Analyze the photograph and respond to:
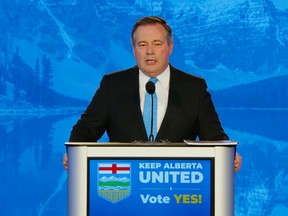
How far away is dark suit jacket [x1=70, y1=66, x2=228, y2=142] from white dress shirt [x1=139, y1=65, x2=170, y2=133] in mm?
14

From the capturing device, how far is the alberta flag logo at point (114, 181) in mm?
1812

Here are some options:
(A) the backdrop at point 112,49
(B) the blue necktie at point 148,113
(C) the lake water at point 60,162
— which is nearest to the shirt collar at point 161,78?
(B) the blue necktie at point 148,113

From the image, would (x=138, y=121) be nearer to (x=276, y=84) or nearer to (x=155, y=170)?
(x=155, y=170)

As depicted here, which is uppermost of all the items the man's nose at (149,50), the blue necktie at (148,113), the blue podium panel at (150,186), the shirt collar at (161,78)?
the man's nose at (149,50)

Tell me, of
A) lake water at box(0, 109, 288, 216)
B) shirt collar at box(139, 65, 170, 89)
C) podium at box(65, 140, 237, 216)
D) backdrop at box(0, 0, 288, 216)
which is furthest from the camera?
Answer: backdrop at box(0, 0, 288, 216)

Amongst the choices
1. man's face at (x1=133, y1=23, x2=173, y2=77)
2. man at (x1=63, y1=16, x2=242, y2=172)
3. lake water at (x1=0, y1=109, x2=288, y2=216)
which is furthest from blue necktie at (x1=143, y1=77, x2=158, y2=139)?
lake water at (x1=0, y1=109, x2=288, y2=216)

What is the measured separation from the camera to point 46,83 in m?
8.05

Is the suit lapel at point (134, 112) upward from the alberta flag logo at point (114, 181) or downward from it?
upward

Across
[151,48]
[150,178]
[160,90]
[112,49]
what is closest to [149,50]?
[151,48]

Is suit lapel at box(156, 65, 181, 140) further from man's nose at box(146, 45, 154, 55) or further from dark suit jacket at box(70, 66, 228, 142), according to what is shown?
man's nose at box(146, 45, 154, 55)

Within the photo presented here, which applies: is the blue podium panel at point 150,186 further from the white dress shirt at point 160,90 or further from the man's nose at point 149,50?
the man's nose at point 149,50

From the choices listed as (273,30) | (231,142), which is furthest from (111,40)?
(231,142)

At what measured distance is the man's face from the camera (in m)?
2.25

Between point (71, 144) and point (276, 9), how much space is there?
655cm
